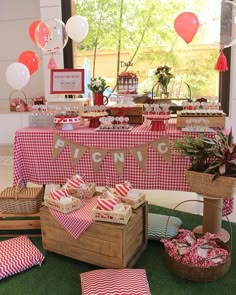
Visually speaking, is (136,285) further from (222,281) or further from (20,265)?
(20,265)

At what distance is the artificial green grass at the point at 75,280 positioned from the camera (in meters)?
1.90

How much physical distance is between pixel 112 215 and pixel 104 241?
0.18 m

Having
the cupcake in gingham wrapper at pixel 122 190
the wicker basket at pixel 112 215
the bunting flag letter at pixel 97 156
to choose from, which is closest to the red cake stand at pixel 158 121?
the bunting flag letter at pixel 97 156

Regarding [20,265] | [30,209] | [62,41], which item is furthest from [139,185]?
[62,41]

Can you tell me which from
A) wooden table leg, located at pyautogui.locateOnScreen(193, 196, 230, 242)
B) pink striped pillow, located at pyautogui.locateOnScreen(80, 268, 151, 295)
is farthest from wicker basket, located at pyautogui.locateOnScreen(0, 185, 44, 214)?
wooden table leg, located at pyautogui.locateOnScreen(193, 196, 230, 242)

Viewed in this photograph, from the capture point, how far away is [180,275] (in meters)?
1.99

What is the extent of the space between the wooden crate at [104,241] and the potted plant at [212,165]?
0.41 metres

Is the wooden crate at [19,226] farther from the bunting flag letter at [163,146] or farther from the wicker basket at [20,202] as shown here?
the bunting flag letter at [163,146]

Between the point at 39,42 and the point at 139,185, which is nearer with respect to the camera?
the point at 139,185

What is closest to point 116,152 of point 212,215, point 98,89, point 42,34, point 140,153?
point 140,153

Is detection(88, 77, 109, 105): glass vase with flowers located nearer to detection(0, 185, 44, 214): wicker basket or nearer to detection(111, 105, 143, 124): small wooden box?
detection(111, 105, 143, 124): small wooden box

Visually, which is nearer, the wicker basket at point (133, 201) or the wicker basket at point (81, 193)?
the wicker basket at point (133, 201)

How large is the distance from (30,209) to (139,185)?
0.83m

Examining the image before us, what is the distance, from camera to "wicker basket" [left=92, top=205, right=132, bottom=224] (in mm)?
1926
